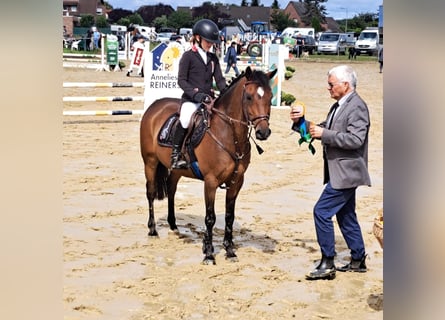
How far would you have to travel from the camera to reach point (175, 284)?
5.10 meters

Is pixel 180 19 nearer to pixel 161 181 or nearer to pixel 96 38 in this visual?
pixel 96 38

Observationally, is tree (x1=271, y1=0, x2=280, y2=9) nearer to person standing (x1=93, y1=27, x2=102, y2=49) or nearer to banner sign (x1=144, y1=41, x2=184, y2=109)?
person standing (x1=93, y1=27, x2=102, y2=49)

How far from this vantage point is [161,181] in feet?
22.4

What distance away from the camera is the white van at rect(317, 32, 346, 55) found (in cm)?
4516

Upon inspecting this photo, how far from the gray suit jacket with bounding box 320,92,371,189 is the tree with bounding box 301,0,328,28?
A: 7221 cm

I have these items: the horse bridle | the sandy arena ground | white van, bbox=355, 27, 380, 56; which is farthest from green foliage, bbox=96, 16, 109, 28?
the horse bridle

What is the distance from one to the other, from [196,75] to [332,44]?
4066 cm

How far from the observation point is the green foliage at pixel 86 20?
59159mm

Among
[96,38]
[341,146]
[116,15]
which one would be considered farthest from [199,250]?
[116,15]
